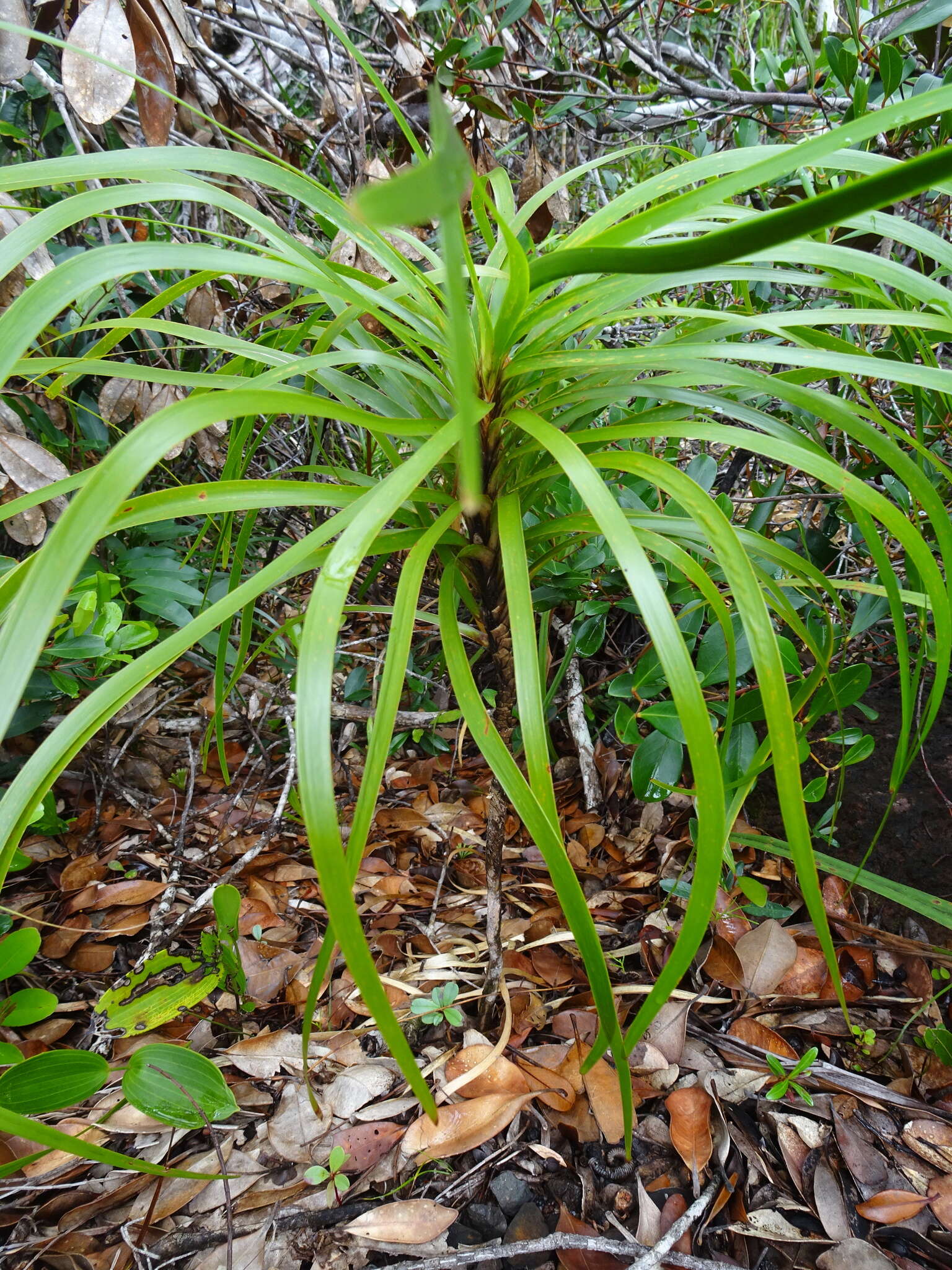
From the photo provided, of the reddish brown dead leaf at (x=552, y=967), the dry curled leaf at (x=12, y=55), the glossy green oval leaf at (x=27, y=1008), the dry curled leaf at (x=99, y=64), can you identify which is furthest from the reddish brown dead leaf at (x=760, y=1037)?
the dry curled leaf at (x=12, y=55)

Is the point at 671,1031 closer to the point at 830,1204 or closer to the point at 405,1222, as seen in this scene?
the point at 830,1204

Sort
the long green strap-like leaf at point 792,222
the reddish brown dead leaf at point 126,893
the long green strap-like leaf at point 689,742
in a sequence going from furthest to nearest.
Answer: the reddish brown dead leaf at point 126,893 < the long green strap-like leaf at point 689,742 < the long green strap-like leaf at point 792,222

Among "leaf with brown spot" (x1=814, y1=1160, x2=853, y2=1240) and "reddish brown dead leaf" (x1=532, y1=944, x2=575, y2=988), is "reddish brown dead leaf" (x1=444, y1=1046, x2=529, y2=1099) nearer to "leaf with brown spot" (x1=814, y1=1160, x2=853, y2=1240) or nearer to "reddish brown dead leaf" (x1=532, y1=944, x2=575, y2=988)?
"reddish brown dead leaf" (x1=532, y1=944, x2=575, y2=988)

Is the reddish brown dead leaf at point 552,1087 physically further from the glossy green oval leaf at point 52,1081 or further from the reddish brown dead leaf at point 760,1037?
the glossy green oval leaf at point 52,1081

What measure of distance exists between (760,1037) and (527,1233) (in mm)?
379

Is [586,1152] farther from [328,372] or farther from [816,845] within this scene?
[328,372]

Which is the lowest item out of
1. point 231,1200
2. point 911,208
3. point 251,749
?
point 231,1200

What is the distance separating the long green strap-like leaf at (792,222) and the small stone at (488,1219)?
869 mm

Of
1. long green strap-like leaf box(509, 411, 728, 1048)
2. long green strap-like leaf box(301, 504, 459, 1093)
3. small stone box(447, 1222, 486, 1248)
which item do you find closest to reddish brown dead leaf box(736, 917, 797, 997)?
small stone box(447, 1222, 486, 1248)

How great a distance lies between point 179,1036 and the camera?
900 mm

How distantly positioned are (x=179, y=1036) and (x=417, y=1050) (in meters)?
0.33

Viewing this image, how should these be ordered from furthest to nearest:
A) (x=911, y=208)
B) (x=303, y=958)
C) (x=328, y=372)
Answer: (x=911, y=208) → (x=303, y=958) → (x=328, y=372)

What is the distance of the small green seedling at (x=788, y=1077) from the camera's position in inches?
30.2

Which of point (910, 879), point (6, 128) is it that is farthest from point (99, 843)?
point (910, 879)
